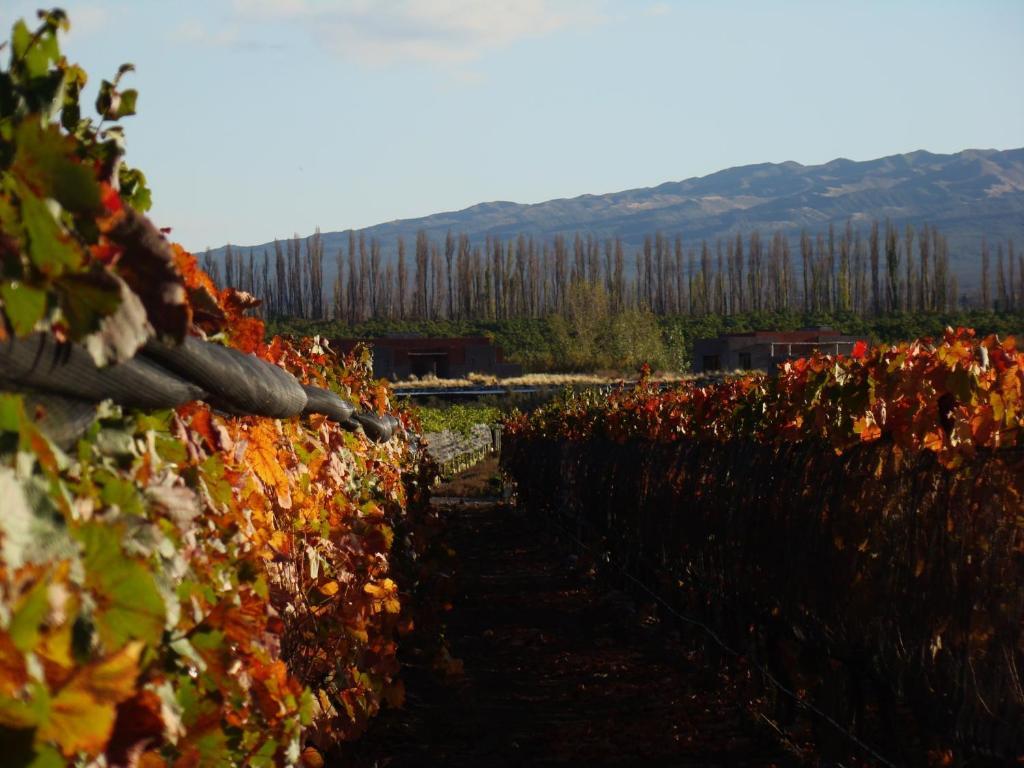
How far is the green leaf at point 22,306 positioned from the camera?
4.76 feet

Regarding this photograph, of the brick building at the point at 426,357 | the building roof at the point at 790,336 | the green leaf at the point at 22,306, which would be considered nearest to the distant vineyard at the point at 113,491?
the green leaf at the point at 22,306

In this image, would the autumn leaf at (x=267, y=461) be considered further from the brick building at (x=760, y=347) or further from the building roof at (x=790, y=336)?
the building roof at (x=790, y=336)

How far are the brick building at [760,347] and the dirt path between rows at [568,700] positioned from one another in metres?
68.6

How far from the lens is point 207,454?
2.92m

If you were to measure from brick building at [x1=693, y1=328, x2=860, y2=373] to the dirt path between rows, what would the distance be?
6856cm

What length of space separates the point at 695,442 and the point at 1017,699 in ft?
19.9

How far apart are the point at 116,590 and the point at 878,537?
493cm

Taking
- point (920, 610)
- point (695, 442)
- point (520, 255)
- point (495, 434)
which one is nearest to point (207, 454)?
point (920, 610)

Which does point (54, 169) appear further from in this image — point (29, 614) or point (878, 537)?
point (878, 537)

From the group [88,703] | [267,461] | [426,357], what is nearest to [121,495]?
[88,703]

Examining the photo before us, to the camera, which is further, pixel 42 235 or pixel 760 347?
pixel 760 347

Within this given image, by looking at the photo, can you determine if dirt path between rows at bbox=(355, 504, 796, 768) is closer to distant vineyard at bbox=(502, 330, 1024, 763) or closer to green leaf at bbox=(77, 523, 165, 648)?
distant vineyard at bbox=(502, 330, 1024, 763)

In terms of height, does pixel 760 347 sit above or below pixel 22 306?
below

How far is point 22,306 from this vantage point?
1.46 meters
